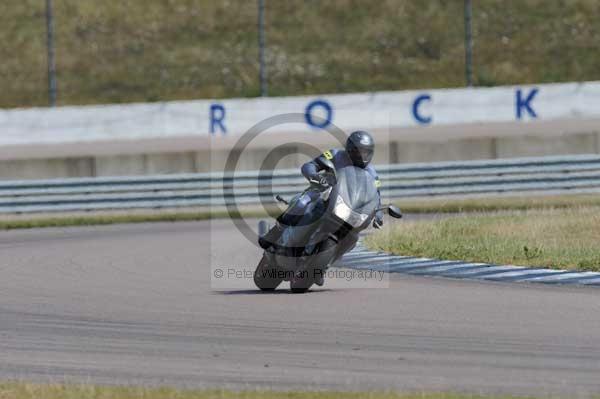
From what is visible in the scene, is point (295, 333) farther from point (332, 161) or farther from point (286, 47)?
point (286, 47)

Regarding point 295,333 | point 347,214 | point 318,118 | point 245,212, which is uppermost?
point 318,118

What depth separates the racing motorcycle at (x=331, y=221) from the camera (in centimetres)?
1234

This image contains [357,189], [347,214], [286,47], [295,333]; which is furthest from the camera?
[286,47]

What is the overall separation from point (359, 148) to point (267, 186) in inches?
540

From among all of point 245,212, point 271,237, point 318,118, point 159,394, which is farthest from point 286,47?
point 159,394

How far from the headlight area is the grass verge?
1074 cm

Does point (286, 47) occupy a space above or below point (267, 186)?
above

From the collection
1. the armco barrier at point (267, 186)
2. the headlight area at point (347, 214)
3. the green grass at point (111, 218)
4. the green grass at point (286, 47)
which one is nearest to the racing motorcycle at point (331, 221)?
the headlight area at point (347, 214)

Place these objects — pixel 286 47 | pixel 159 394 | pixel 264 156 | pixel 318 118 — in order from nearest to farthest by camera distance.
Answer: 1. pixel 159 394
2. pixel 264 156
3. pixel 318 118
4. pixel 286 47

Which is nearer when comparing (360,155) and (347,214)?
(347,214)

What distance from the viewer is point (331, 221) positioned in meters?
12.4

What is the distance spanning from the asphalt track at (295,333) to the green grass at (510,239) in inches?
49.8

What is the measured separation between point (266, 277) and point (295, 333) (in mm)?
2876

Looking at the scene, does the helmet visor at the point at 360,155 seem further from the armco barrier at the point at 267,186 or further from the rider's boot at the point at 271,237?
the armco barrier at the point at 267,186
